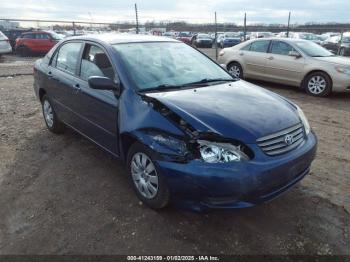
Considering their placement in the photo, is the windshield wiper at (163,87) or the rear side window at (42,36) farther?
the rear side window at (42,36)

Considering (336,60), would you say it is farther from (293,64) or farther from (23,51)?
(23,51)

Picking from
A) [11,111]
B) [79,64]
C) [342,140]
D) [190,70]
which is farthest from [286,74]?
[11,111]

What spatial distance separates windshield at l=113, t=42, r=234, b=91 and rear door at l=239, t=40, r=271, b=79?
5.42m

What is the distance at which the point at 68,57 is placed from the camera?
471cm

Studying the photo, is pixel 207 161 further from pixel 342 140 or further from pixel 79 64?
pixel 342 140

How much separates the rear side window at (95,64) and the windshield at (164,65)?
0.20 meters

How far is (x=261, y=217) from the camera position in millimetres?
3201

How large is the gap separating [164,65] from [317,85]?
19.0ft

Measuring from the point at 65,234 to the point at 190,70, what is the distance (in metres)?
2.30

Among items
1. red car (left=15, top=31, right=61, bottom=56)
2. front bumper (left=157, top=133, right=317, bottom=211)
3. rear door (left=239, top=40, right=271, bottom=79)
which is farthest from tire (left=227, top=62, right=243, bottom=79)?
red car (left=15, top=31, right=61, bottom=56)

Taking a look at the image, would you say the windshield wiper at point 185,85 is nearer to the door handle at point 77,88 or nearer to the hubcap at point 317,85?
the door handle at point 77,88

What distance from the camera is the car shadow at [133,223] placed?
282 cm

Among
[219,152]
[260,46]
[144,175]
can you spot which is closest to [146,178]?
[144,175]

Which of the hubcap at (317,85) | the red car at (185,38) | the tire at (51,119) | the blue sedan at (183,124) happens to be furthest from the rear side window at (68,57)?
the red car at (185,38)
